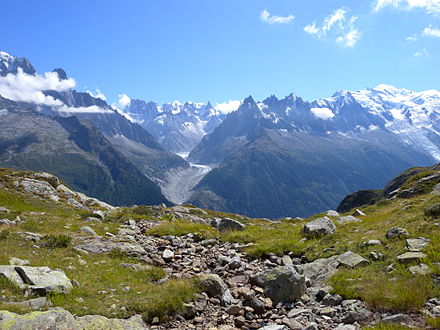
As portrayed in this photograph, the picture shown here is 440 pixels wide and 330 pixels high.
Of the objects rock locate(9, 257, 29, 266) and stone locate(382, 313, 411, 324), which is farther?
rock locate(9, 257, 29, 266)

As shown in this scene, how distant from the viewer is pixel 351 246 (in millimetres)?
17797

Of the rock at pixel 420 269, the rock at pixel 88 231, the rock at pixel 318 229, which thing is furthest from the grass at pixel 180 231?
the rock at pixel 420 269

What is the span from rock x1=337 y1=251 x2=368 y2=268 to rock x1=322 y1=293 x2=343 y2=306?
2916mm

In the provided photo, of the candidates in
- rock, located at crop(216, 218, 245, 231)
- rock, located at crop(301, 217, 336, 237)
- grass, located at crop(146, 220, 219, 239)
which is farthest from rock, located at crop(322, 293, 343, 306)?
rock, located at crop(216, 218, 245, 231)

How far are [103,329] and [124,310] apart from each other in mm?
1704

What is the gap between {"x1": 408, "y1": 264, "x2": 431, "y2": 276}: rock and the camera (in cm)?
1210

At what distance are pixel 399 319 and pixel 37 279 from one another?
1372 cm

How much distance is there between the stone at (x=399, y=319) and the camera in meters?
9.64

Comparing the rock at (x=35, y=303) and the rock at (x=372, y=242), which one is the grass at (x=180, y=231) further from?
the rock at (x=35, y=303)

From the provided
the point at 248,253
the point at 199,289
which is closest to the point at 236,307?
the point at 199,289

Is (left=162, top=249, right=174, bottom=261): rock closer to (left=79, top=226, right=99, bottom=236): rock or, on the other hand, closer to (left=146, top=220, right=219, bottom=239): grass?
(left=146, top=220, right=219, bottom=239): grass

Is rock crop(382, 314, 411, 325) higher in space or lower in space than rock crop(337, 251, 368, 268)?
lower

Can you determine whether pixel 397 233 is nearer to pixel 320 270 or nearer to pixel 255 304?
pixel 320 270

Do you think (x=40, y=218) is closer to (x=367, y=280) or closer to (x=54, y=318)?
(x=54, y=318)
